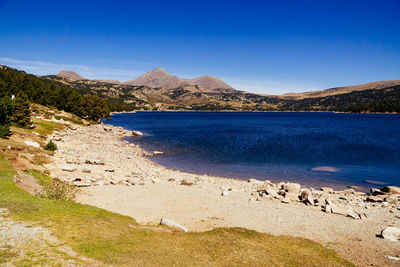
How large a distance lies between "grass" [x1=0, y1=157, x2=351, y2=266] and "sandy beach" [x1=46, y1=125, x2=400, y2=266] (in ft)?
7.67

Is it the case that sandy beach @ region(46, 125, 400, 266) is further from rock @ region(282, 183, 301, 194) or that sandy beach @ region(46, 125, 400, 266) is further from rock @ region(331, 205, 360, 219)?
rock @ region(282, 183, 301, 194)

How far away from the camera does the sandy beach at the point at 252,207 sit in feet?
59.2

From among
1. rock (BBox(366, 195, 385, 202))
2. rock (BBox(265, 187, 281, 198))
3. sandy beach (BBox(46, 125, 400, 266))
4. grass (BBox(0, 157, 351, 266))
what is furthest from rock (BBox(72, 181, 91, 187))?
rock (BBox(366, 195, 385, 202))

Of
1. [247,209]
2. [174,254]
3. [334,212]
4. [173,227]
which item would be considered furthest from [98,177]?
[334,212]

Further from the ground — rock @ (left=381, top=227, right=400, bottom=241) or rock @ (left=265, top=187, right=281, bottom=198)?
rock @ (left=381, top=227, right=400, bottom=241)

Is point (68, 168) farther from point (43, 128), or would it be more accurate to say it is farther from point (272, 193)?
point (43, 128)

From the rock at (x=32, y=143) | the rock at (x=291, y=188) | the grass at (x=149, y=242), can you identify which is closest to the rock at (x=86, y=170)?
the rock at (x=32, y=143)

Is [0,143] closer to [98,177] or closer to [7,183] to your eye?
[98,177]

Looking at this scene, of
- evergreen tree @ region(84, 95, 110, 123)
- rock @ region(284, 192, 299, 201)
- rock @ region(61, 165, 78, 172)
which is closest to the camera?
rock @ region(284, 192, 299, 201)

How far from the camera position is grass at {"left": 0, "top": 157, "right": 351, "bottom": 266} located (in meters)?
12.0

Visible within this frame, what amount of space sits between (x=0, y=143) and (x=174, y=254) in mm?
28979

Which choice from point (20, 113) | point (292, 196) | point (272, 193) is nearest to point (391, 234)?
point (292, 196)

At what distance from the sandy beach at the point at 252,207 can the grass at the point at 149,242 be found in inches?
92.0

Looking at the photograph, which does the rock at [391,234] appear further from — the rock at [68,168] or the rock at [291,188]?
the rock at [68,168]
